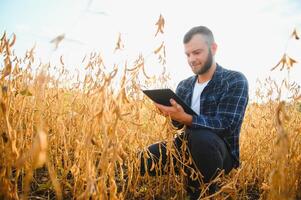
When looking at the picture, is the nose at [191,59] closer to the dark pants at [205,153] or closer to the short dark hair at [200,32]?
the short dark hair at [200,32]

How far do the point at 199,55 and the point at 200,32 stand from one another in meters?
0.24

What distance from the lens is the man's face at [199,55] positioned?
7.95 feet

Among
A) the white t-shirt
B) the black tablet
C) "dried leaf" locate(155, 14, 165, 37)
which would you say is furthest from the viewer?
the white t-shirt

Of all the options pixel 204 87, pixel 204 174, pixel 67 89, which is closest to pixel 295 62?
pixel 204 174

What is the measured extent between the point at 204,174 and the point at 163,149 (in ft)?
1.56

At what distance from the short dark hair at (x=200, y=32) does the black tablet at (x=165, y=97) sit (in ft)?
2.85

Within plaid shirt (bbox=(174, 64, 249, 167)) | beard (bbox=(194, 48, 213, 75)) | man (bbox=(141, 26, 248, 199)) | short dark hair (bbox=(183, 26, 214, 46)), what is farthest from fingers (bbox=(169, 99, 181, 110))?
short dark hair (bbox=(183, 26, 214, 46))

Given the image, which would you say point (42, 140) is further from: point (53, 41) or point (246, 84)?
point (246, 84)

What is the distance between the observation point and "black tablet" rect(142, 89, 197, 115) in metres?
1.79

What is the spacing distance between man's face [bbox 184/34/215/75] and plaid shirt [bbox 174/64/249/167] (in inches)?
5.3

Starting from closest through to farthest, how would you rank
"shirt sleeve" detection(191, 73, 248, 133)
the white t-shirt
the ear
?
"shirt sleeve" detection(191, 73, 248, 133)
the white t-shirt
the ear

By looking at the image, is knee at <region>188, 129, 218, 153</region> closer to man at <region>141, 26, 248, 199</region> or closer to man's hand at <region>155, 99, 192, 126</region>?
man at <region>141, 26, 248, 199</region>

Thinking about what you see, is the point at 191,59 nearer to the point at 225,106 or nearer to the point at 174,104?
the point at 225,106

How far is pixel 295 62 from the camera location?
107 cm
